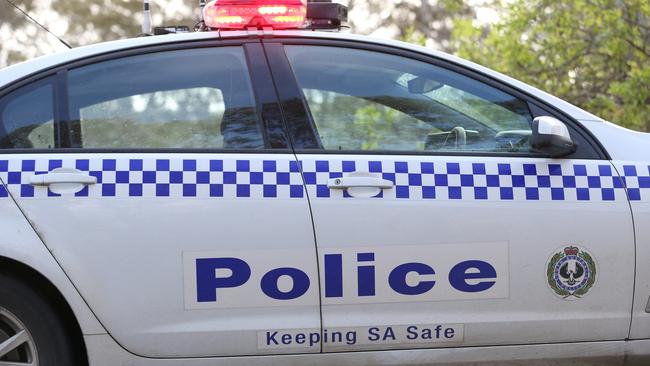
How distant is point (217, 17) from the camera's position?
11.6 feet

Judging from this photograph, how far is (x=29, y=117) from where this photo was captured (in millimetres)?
3293

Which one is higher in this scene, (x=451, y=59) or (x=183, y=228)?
(x=451, y=59)

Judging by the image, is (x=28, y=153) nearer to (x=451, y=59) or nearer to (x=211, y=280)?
(x=211, y=280)

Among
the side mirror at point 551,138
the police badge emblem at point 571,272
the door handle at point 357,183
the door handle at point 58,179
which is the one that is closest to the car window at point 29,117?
the door handle at point 58,179

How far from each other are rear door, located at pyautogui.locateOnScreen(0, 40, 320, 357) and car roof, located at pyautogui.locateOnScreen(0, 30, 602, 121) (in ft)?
0.16

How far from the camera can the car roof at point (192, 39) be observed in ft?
10.9

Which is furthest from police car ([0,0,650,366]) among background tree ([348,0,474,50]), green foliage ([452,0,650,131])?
background tree ([348,0,474,50])

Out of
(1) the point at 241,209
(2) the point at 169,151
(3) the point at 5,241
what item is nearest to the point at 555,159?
(1) the point at 241,209

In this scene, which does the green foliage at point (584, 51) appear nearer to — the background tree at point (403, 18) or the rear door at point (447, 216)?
the rear door at point (447, 216)

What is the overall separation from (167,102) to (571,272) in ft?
4.91

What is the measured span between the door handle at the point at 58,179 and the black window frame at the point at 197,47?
0.35ft

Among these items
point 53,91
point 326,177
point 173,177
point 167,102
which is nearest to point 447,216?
point 326,177

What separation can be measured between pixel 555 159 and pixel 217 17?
1291 millimetres

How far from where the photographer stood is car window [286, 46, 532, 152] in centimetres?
348
